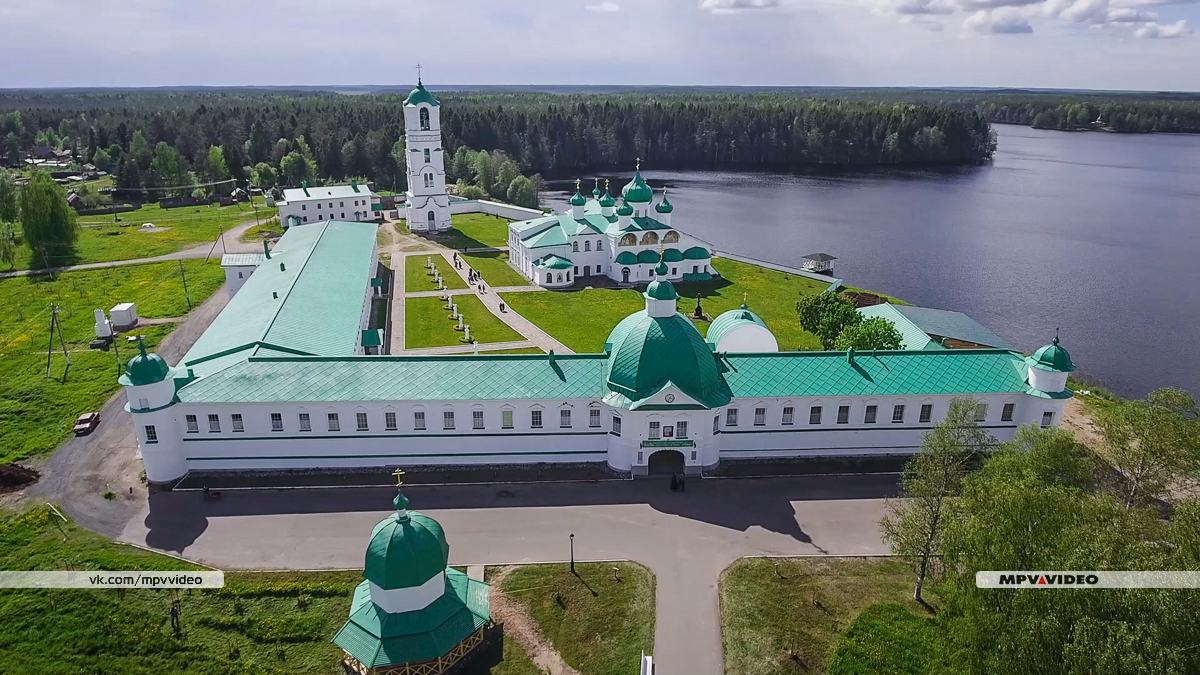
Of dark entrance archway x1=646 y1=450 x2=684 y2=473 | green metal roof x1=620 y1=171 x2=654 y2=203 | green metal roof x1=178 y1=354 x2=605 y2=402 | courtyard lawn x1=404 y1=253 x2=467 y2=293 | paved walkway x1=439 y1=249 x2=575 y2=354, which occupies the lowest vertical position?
dark entrance archway x1=646 y1=450 x2=684 y2=473

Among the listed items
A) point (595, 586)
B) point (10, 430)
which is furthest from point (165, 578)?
point (10, 430)

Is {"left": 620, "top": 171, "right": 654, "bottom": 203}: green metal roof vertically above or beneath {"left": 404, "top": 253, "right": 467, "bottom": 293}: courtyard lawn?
above

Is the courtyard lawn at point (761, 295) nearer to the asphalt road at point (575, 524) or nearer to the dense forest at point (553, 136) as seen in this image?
the asphalt road at point (575, 524)

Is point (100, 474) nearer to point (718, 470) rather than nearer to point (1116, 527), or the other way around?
point (718, 470)

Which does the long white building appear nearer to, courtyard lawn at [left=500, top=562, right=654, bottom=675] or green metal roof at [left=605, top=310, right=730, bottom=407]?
green metal roof at [left=605, top=310, right=730, bottom=407]

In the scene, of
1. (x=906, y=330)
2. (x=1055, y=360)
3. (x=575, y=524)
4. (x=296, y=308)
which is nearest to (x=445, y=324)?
Result: (x=296, y=308)

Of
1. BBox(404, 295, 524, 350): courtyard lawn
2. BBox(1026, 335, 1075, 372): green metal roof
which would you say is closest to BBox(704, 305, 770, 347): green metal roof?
BBox(1026, 335, 1075, 372): green metal roof
